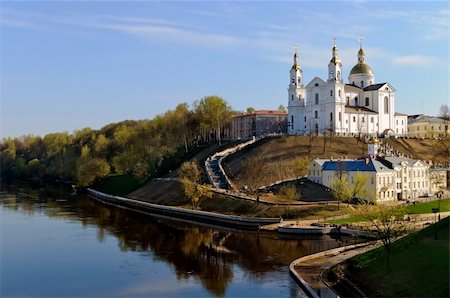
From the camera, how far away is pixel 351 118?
310ft

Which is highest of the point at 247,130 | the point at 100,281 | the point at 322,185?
the point at 247,130

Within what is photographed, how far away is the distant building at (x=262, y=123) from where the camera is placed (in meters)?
116

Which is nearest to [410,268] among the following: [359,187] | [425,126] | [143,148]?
[359,187]

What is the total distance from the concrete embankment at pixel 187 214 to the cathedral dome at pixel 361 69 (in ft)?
160

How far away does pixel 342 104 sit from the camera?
9281cm

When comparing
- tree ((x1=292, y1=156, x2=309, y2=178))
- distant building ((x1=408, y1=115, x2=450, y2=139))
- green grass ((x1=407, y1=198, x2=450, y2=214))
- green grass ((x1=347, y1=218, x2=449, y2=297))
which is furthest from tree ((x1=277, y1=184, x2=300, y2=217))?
distant building ((x1=408, y1=115, x2=450, y2=139))

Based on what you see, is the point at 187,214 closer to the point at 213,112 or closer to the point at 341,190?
the point at 341,190

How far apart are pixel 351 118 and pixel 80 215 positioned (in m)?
48.3

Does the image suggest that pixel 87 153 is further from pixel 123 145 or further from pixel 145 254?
pixel 145 254

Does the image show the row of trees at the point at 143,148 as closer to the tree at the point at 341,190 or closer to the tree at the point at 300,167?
the tree at the point at 300,167

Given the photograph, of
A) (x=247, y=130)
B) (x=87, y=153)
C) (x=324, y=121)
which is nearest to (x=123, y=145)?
(x=87, y=153)

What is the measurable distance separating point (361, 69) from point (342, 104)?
14860 millimetres

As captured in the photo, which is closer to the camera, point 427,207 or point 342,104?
point 427,207

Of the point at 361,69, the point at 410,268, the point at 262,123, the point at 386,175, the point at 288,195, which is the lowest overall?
the point at 410,268
